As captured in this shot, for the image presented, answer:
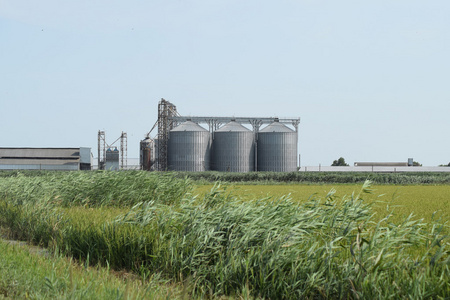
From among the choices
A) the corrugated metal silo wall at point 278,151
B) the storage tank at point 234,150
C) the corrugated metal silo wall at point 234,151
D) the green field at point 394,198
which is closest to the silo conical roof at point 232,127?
the storage tank at point 234,150

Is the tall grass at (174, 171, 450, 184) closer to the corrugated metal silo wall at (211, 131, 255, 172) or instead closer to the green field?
the corrugated metal silo wall at (211, 131, 255, 172)

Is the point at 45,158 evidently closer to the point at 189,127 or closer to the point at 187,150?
the point at 189,127

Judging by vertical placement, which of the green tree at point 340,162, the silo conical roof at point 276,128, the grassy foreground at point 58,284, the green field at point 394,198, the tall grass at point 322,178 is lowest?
the grassy foreground at point 58,284

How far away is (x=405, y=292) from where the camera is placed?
5.34 m

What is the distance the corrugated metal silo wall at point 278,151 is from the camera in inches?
2486

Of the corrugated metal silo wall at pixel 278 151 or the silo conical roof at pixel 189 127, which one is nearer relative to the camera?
the silo conical roof at pixel 189 127

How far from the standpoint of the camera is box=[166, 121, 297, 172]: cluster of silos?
61938 mm

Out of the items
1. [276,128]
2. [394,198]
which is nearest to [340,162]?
[276,128]

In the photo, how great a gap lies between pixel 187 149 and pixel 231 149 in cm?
609

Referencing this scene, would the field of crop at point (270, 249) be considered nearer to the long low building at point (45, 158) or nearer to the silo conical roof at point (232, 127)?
the silo conical roof at point (232, 127)

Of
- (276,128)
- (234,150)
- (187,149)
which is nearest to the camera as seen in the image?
(187,149)

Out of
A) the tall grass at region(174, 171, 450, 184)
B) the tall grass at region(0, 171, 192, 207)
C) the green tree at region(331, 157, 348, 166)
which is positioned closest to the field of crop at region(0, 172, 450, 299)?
the tall grass at region(0, 171, 192, 207)

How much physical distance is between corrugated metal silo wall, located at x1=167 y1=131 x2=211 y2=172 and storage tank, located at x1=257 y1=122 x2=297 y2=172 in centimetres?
852

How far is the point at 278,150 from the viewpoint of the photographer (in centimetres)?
6322
